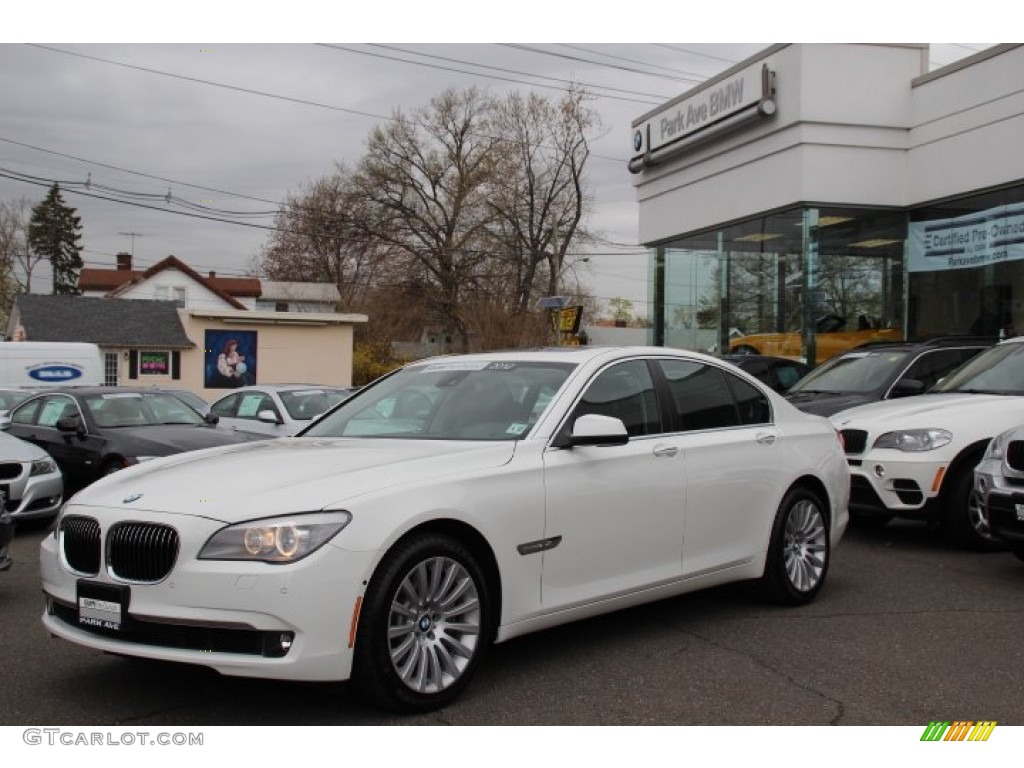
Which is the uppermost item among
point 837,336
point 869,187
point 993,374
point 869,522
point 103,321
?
point 869,187

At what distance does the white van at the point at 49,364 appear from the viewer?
20.7 m

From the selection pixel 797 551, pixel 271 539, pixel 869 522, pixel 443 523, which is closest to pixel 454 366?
pixel 443 523

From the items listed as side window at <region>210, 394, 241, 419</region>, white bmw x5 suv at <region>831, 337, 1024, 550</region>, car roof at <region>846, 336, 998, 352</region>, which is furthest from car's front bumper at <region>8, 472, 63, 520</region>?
car roof at <region>846, 336, 998, 352</region>

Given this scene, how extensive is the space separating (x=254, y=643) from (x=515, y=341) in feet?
112

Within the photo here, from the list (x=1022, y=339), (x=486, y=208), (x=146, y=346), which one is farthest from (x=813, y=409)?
(x=486, y=208)

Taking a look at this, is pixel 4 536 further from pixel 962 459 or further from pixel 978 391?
pixel 978 391

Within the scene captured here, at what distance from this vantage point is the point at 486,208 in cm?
5038

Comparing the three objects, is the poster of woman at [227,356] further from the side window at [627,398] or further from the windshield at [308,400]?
the side window at [627,398]

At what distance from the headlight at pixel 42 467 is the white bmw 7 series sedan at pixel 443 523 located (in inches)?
185

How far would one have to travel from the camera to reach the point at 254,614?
4.01m

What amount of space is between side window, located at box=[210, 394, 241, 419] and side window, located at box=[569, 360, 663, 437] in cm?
1094

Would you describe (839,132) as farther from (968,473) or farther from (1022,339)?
(968,473)

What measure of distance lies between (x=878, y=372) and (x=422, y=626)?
8433 mm

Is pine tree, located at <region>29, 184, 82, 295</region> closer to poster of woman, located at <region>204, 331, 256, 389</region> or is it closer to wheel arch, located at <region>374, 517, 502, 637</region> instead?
poster of woman, located at <region>204, 331, 256, 389</region>
